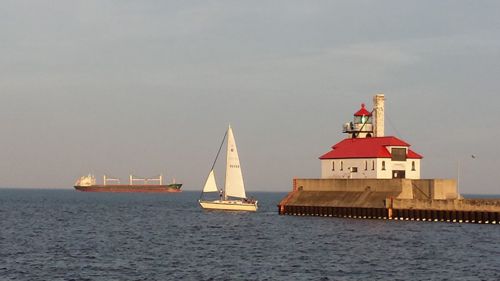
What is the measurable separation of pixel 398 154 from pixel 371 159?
3.71 metres

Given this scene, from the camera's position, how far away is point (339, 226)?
85.1m

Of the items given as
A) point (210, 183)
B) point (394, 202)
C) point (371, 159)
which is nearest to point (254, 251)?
point (394, 202)

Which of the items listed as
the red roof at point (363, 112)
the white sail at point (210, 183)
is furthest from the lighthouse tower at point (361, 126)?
the white sail at point (210, 183)

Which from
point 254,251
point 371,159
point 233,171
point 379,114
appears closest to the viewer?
point 254,251

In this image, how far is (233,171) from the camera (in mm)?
111250

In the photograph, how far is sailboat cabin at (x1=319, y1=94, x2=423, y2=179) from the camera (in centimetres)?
9650

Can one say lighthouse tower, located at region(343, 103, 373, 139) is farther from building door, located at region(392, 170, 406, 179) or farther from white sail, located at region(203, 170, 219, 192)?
white sail, located at region(203, 170, 219, 192)

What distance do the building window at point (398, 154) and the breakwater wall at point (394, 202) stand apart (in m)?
5.54

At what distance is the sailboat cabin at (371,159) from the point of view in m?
96.5

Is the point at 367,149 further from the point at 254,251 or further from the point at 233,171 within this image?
the point at 254,251

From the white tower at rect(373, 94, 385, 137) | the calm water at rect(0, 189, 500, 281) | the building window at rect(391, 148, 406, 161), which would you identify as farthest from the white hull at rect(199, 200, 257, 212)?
the building window at rect(391, 148, 406, 161)

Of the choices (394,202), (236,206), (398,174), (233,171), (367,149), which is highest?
(367,149)

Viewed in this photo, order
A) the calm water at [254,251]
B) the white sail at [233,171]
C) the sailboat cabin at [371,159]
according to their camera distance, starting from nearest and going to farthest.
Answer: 1. the calm water at [254,251]
2. the sailboat cabin at [371,159]
3. the white sail at [233,171]

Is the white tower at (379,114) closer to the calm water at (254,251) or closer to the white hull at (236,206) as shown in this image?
the calm water at (254,251)
